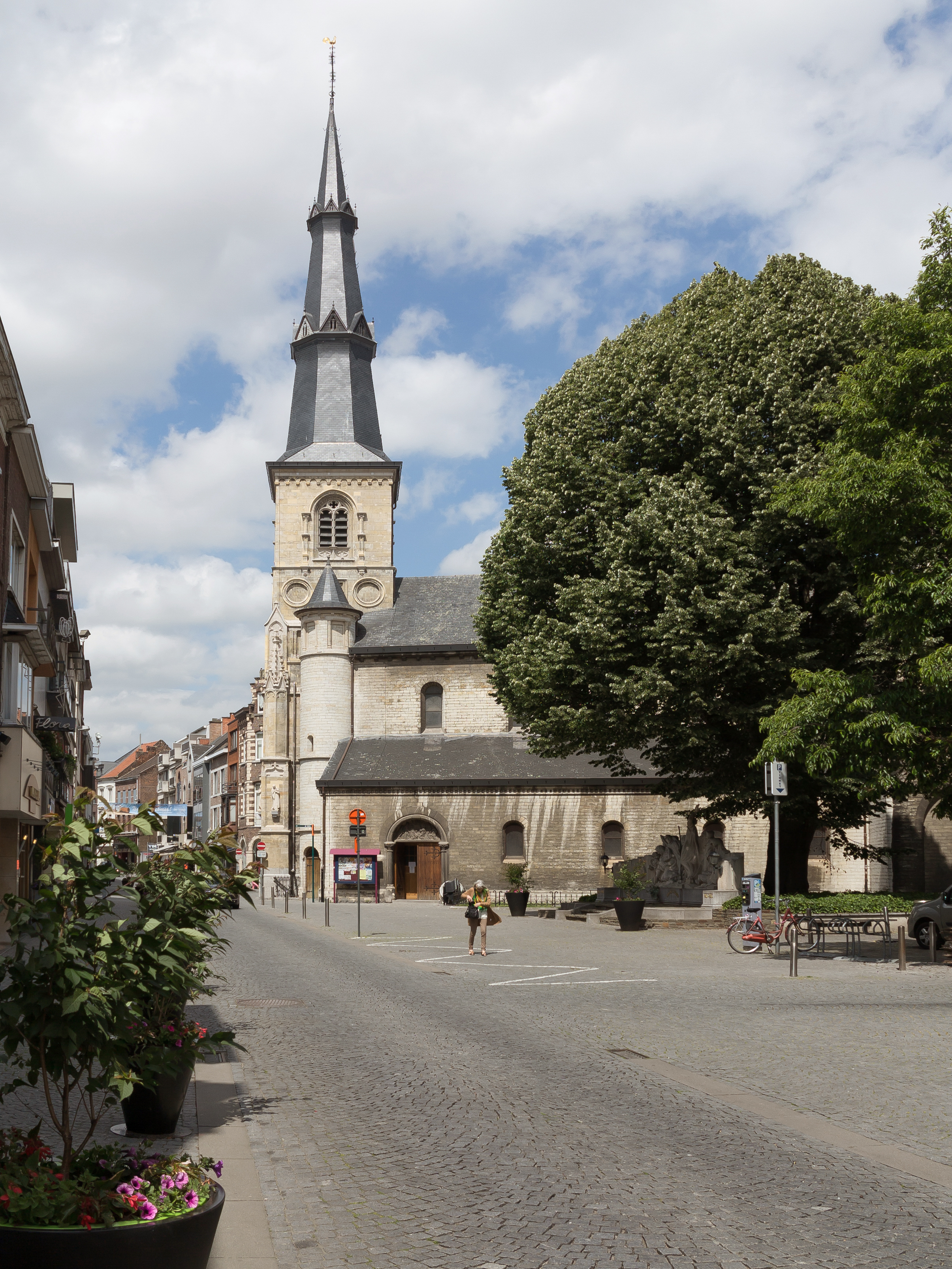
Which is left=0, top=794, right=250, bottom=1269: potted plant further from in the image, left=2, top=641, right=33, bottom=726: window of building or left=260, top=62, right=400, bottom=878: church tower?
left=260, top=62, right=400, bottom=878: church tower

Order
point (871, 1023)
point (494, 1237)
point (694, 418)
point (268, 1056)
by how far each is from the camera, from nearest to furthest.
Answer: point (494, 1237) → point (268, 1056) → point (871, 1023) → point (694, 418)

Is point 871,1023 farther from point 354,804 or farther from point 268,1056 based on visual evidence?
point 354,804

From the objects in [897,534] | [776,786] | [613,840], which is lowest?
[613,840]

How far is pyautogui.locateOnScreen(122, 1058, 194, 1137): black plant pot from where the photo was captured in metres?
7.08

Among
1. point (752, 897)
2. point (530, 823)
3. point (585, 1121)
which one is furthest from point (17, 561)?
point (530, 823)

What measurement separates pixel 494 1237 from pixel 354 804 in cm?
4534

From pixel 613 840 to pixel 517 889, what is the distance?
35.7ft

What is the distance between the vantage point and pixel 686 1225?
5555 millimetres

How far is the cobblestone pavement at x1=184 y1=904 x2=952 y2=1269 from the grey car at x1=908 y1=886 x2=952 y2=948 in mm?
5547

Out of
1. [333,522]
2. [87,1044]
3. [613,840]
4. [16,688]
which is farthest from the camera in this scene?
[333,522]

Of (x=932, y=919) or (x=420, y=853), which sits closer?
(x=932, y=919)

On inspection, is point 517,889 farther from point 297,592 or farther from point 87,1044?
point 87,1044

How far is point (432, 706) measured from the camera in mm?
57219

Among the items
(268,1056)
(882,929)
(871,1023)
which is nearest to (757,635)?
(882,929)
